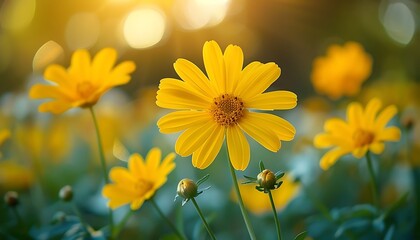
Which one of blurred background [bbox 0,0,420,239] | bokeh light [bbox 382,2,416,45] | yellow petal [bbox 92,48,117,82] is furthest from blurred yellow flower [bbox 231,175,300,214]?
bokeh light [bbox 382,2,416,45]

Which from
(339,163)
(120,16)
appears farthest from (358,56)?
(120,16)

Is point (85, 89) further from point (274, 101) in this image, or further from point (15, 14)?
point (15, 14)

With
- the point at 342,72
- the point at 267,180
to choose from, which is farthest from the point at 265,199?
the point at 267,180

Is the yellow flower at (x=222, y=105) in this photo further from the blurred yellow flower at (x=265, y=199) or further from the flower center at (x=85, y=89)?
the blurred yellow flower at (x=265, y=199)

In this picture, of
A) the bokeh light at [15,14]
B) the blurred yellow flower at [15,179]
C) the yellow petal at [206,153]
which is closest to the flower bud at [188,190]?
the yellow petal at [206,153]

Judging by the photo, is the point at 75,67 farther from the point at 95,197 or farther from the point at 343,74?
the point at 343,74
